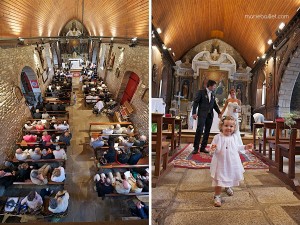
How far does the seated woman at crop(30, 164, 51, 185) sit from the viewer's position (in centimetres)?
174

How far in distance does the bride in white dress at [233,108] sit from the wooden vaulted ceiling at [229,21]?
28cm

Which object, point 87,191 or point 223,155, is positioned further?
point 223,155

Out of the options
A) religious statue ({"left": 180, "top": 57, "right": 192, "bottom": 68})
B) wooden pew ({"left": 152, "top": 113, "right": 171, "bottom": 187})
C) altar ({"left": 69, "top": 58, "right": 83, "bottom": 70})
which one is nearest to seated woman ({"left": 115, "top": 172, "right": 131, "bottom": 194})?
wooden pew ({"left": 152, "top": 113, "right": 171, "bottom": 187})

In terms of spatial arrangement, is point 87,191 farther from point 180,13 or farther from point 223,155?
point 180,13

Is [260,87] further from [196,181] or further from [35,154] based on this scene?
[35,154]

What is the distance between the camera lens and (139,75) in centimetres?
185

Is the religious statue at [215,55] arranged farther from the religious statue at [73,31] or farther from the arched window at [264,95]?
the religious statue at [73,31]

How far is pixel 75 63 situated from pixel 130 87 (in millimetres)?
424

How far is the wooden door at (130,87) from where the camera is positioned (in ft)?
6.17

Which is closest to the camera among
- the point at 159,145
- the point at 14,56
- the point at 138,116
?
the point at 14,56

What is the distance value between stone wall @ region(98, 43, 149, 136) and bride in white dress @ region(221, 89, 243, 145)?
0.50 m

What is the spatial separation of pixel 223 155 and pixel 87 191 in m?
0.85

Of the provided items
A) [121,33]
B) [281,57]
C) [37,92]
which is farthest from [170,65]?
[37,92]

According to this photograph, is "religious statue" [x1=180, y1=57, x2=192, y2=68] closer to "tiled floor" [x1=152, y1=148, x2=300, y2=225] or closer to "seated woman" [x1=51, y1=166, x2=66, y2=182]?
"tiled floor" [x1=152, y1=148, x2=300, y2=225]
